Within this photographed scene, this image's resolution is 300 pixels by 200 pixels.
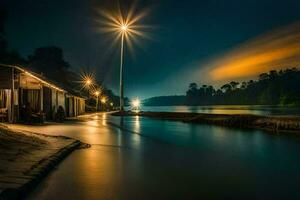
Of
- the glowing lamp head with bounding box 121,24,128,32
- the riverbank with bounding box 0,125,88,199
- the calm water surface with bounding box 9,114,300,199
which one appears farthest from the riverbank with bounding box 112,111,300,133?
the riverbank with bounding box 0,125,88,199

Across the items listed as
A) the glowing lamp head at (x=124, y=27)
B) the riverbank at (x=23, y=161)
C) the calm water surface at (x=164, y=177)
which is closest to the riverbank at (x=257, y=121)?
the calm water surface at (x=164, y=177)

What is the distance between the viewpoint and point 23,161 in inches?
408

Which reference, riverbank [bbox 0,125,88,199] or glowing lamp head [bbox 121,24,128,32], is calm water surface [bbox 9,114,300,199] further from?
glowing lamp head [bbox 121,24,128,32]

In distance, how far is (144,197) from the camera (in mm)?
8164

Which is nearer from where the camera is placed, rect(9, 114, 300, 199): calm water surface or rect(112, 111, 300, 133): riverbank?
rect(9, 114, 300, 199): calm water surface

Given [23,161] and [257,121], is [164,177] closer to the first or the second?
[23,161]

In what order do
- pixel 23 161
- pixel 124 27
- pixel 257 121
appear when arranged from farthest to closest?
pixel 124 27, pixel 257 121, pixel 23 161

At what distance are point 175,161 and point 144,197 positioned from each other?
572 cm

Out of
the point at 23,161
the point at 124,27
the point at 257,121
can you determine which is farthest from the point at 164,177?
the point at 124,27

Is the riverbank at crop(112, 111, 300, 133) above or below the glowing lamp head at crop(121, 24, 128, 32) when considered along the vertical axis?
below

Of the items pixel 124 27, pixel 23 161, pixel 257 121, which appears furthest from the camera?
pixel 124 27

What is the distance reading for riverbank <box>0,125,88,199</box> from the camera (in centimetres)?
769

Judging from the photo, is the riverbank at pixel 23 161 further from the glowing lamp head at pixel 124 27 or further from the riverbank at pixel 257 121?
the glowing lamp head at pixel 124 27

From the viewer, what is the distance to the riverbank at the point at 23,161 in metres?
7.69
